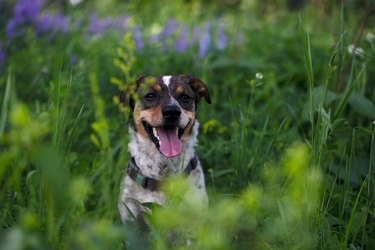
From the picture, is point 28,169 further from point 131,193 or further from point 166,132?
point 166,132

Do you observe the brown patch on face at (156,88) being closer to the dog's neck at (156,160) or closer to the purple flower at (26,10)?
the dog's neck at (156,160)

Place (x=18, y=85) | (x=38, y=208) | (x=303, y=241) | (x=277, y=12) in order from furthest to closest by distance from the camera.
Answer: (x=277, y=12)
(x=18, y=85)
(x=38, y=208)
(x=303, y=241)

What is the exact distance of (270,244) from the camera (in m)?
2.65

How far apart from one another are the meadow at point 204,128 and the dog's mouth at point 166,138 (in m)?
0.26

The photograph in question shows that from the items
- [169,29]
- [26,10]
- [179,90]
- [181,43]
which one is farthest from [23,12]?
[179,90]

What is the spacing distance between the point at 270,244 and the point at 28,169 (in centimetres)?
190

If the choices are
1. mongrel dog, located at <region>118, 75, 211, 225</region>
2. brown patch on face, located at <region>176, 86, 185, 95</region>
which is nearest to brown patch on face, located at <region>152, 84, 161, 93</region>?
mongrel dog, located at <region>118, 75, 211, 225</region>

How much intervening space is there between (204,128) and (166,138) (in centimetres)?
95

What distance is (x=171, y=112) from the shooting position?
320cm

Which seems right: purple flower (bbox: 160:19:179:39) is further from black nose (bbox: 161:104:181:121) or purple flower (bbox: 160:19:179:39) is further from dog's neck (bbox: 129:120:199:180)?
black nose (bbox: 161:104:181:121)

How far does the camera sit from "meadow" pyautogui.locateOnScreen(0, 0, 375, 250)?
6.47ft

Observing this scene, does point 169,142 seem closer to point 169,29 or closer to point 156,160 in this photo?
point 156,160

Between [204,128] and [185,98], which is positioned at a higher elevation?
[185,98]

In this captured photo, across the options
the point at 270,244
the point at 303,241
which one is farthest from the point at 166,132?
the point at 303,241
